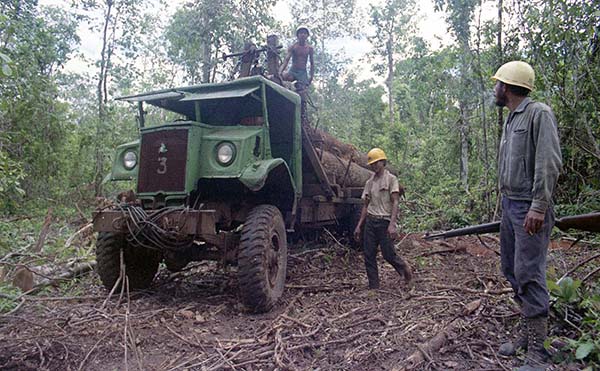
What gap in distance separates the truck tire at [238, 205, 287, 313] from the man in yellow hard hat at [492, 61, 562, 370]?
84.5 inches

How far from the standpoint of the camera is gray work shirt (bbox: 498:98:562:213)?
2.79 meters

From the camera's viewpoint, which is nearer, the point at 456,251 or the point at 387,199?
the point at 387,199

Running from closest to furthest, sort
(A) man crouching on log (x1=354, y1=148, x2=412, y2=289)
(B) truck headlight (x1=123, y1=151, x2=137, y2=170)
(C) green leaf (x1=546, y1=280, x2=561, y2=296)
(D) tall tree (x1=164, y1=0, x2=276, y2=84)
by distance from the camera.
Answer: (C) green leaf (x1=546, y1=280, x2=561, y2=296) < (B) truck headlight (x1=123, y1=151, x2=137, y2=170) < (A) man crouching on log (x1=354, y1=148, x2=412, y2=289) < (D) tall tree (x1=164, y1=0, x2=276, y2=84)

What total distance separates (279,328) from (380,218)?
200cm

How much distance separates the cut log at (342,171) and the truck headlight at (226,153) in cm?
219

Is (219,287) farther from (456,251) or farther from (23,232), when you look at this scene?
(23,232)

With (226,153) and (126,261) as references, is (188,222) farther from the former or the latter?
(126,261)

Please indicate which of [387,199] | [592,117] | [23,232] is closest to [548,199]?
[387,199]

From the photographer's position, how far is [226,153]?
15.0 ft

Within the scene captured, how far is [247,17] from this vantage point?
13.4m

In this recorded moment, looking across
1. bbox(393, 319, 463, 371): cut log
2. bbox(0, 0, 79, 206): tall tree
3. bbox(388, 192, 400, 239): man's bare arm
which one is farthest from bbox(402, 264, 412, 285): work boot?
bbox(0, 0, 79, 206): tall tree

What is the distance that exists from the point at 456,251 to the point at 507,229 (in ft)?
13.8

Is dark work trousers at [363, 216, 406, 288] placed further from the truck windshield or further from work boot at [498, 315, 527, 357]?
work boot at [498, 315, 527, 357]

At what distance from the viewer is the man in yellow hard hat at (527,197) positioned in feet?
9.20
